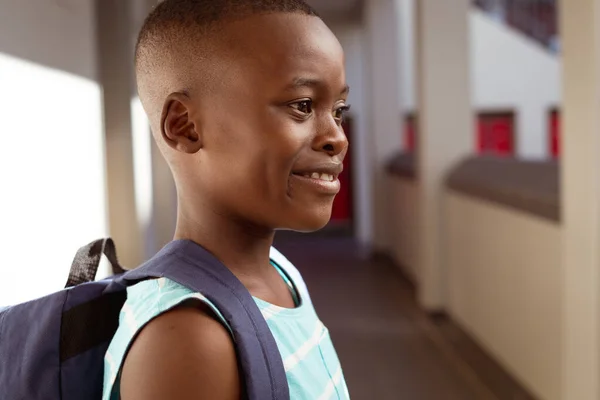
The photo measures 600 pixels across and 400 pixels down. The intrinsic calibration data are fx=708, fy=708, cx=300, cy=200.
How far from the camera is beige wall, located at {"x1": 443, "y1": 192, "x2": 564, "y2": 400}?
2902 mm

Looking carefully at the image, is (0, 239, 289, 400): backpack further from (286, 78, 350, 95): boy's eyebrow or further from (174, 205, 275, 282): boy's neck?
(286, 78, 350, 95): boy's eyebrow

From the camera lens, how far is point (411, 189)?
6199mm

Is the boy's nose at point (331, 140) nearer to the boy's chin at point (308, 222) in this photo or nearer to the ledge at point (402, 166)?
the boy's chin at point (308, 222)

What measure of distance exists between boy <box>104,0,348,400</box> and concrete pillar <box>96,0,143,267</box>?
187 mm

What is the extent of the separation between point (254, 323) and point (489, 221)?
3311 millimetres

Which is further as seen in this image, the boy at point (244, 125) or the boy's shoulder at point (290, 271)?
the boy's shoulder at point (290, 271)

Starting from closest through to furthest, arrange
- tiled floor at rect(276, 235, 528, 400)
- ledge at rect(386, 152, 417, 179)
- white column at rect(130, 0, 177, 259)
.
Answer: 1. white column at rect(130, 0, 177, 259)
2. tiled floor at rect(276, 235, 528, 400)
3. ledge at rect(386, 152, 417, 179)

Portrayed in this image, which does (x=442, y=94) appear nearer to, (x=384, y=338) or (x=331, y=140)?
(x=384, y=338)

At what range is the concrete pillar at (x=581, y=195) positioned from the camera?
2.33 meters

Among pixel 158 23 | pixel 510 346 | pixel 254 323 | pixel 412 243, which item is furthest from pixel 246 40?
pixel 412 243

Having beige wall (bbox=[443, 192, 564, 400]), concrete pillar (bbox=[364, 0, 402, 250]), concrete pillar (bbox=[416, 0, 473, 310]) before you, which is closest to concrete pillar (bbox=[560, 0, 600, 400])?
beige wall (bbox=[443, 192, 564, 400])

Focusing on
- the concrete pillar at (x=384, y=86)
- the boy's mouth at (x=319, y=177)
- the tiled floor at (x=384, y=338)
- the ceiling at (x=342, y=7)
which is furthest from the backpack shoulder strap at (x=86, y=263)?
the ceiling at (x=342, y=7)

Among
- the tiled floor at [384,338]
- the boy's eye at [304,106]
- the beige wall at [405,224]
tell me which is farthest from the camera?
the beige wall at [405,224]

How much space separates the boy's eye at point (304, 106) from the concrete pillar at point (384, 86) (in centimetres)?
682
